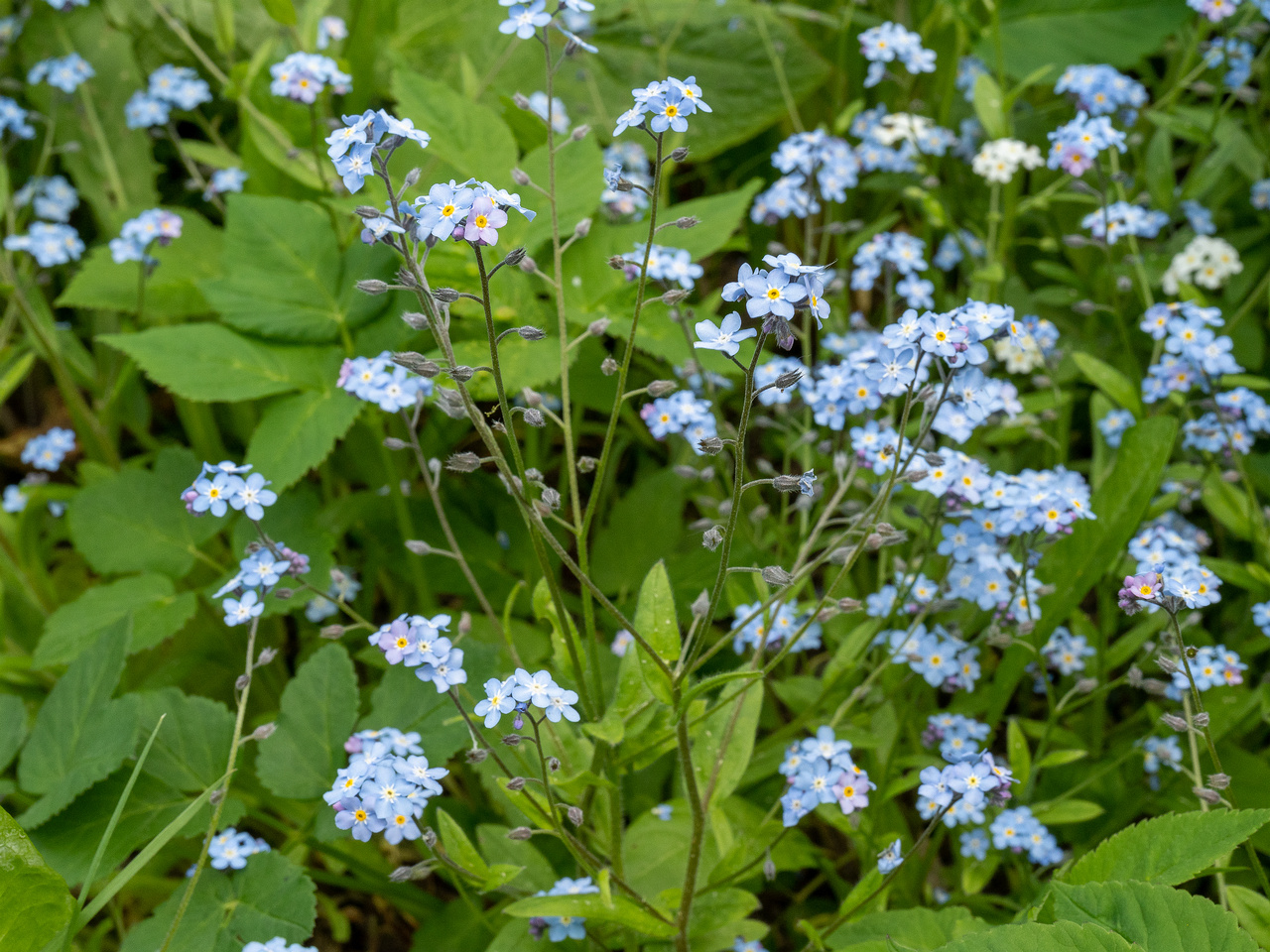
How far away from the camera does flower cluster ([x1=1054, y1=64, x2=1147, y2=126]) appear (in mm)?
3105

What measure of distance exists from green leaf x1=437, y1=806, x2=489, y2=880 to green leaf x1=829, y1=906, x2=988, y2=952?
0.72 meters

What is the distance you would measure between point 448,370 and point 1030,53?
3247mm

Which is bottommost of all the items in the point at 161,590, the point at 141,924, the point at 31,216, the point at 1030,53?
the point at 141,924

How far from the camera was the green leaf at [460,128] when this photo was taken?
9.75ft

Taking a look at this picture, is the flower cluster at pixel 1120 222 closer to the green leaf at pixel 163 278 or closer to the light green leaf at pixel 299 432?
the light green leaf at pixel 299 432

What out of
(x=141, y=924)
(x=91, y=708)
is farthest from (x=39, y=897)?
(x=91, y=708)

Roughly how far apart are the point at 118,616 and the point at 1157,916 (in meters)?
2.47

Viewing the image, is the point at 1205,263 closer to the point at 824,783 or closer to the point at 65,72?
the point at 824,783

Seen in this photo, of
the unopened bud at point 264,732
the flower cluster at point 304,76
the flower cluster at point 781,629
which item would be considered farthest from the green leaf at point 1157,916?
the flower cluster at point 304,76

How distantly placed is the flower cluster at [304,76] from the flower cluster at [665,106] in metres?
1.49

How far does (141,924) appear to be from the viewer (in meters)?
2.21

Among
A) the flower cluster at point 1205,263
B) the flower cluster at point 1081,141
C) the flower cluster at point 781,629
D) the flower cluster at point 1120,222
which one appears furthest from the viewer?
the flower cluster at point 1205,263

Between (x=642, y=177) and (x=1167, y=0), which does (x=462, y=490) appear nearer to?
(x=642, y=177)

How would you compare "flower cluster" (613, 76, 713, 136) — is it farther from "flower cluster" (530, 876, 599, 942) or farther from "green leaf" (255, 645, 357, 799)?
"flower cluster" (530, 876, 599, 942)
